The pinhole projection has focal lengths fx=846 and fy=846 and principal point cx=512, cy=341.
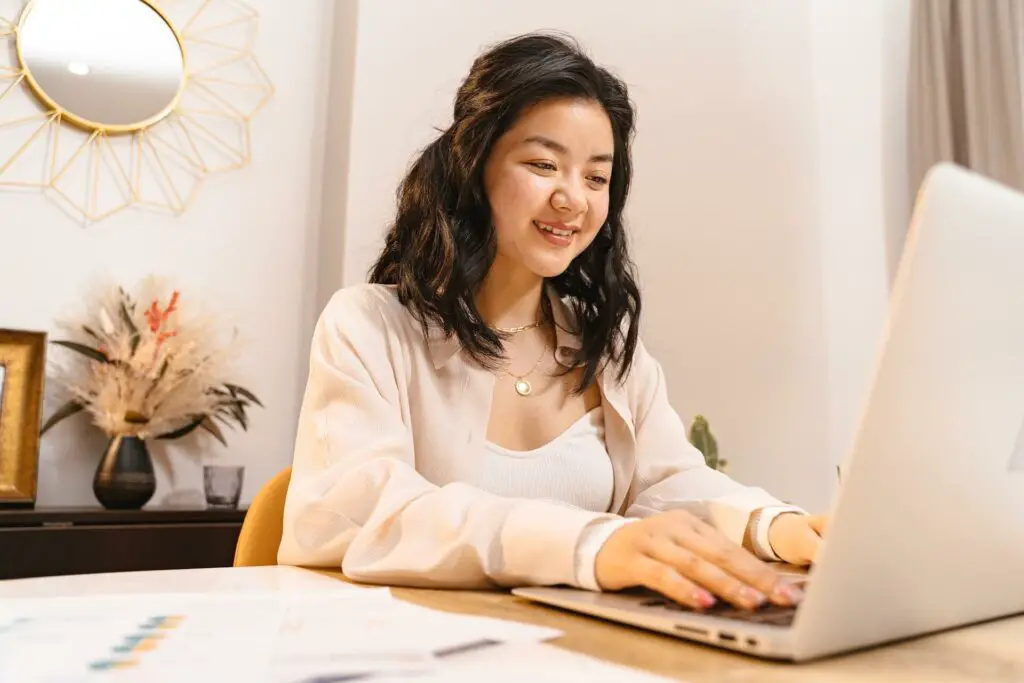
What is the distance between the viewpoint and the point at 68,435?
6.91 feet

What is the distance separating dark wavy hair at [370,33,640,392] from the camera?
1293mm

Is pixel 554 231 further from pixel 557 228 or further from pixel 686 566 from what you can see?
pixel 686 566

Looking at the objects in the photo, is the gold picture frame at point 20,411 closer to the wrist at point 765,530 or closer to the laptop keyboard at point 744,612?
the wrist at point 765,530

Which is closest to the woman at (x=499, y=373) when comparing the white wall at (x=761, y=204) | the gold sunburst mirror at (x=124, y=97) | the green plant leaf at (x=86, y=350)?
the green plant leaf at (x=86, y=350)

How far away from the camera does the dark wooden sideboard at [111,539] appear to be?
5.61ft

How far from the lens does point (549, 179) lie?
131cm

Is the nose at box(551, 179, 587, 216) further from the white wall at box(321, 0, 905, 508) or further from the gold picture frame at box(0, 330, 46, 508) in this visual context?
the white wall at box(321, 0, 905, 508)

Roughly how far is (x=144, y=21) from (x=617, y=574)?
2.22 meters

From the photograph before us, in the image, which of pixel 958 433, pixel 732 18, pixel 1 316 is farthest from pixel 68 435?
pixel 732 18

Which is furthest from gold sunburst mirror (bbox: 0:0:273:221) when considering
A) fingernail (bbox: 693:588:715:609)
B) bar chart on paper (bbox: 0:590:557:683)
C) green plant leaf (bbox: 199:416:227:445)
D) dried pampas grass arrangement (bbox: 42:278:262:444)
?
fingernail (bbox: 693:588:715:609)

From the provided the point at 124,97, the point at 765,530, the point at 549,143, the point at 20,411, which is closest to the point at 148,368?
the point at 20,411

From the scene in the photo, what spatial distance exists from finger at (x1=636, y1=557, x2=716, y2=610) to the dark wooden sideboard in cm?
147

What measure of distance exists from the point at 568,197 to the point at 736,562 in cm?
82

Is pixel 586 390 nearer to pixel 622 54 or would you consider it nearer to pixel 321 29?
pixel 321 29
